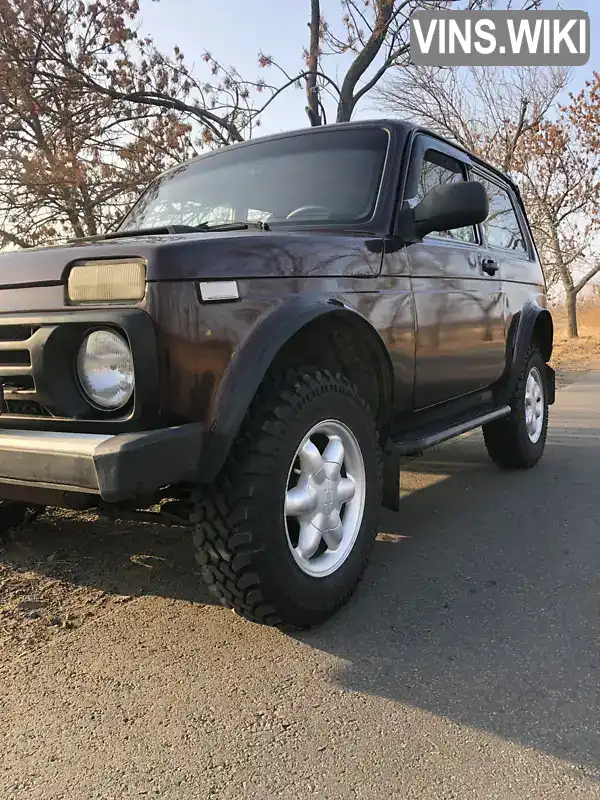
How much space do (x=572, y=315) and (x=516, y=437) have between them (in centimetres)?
1842

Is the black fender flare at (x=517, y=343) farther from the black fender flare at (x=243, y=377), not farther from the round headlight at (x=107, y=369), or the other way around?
the round headlight at (x=107, y=369)

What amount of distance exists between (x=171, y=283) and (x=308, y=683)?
4.23ft

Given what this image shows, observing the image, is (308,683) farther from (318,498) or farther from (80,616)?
(80,616)

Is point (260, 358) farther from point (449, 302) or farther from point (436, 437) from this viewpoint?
point (449, 302)

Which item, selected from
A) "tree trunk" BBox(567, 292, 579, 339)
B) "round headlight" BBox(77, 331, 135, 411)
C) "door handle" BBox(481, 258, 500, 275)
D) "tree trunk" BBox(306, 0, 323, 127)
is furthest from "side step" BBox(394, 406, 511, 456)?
"tree trunk" BBox(567, 292, 579, 339)

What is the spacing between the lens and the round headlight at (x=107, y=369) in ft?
6.56

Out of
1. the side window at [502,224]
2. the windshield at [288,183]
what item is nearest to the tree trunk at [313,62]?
Answer: the side window at [502,224]

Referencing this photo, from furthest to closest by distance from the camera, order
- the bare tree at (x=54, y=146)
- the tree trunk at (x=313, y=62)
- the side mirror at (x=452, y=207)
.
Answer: the tree trunk at (x=313, y=62) < the bare tree at (x=54, y=146) < the side mirror at (x=452, y=207)

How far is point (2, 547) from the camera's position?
3268mm

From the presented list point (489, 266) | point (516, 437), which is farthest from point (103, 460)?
point (516, 437)

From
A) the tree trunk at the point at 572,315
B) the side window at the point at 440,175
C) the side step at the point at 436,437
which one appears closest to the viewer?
the side step at the point at 436,437

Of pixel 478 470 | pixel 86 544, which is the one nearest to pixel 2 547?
pixel 86 544

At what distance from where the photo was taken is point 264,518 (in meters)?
2.16

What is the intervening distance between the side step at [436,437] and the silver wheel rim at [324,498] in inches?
16.6
